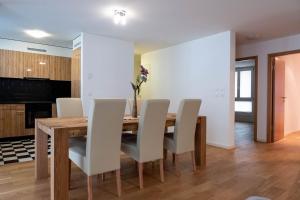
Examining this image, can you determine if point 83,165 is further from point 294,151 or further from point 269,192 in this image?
point 294,151

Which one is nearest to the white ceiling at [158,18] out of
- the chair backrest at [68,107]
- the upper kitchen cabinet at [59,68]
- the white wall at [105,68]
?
the white wall at [105,68]

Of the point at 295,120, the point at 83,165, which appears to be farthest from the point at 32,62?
the point at 295,120

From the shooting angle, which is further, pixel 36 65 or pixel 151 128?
pixel 36 65

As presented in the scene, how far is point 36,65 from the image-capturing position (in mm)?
5285

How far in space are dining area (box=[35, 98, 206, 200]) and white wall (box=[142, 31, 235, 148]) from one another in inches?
51.2

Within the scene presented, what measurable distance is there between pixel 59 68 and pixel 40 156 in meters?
3.42

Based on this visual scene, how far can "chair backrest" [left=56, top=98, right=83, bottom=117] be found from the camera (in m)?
3.13

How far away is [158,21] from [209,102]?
79.0 inches

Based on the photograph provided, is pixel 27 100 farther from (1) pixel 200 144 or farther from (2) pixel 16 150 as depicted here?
(1) pixel 200 144

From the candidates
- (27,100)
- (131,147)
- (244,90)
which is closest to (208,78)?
(131,147)

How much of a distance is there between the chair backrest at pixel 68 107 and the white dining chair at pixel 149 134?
44.8 inches

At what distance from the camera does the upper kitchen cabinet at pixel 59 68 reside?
5500mm

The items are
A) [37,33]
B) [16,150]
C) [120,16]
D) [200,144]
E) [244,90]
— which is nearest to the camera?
[200,144]

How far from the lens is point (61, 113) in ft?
10.3
